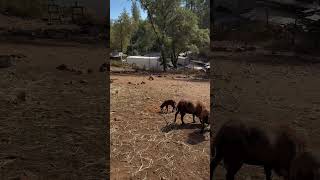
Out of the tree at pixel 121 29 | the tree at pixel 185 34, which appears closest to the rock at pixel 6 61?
the tree at pixel 185 34

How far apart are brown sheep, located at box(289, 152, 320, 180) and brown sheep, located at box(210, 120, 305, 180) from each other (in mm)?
226

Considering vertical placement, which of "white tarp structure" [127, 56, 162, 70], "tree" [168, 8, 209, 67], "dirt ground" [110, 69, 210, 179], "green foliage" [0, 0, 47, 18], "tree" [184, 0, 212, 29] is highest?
"tree" [184, 0, 212, 29]

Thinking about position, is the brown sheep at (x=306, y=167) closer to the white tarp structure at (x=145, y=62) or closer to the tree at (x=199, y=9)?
the white tarp structure at (x=145, y=62)

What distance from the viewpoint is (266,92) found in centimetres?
505

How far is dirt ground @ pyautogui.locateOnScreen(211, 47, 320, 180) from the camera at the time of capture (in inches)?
159

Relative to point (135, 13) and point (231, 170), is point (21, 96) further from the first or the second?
point (135, 13)

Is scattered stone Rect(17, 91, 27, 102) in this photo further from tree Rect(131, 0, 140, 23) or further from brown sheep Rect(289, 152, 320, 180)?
tree Rect(131, 0, 140, 23)

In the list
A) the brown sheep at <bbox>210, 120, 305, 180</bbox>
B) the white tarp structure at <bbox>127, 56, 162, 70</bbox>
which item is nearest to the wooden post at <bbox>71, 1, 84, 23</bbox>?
the brown sheep at <bbox>210, 120, 305, 180</bbox>

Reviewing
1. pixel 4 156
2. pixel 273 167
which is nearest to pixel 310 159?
pixel 273 167

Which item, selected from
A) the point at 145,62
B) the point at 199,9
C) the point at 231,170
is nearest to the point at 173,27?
the point at 145,62

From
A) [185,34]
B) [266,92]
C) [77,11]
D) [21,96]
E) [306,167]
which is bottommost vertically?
[306,167]

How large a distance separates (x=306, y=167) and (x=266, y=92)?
218cm

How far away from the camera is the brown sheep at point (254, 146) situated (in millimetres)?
3371

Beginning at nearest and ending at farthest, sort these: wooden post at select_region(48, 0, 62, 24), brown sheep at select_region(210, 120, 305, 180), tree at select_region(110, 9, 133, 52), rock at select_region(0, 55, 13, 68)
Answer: brown sheep at select_region(210, 120, 305, 180) → wooden post at select_region(48, 0, 62, 24) → rock at select_region(0, 55, 13, 68) → tree at select_region(110, 9, 133, 52)
